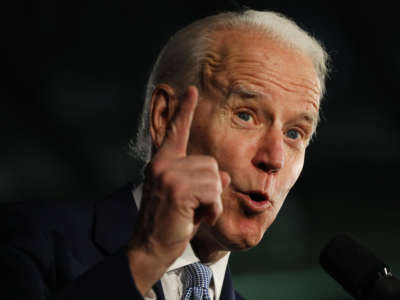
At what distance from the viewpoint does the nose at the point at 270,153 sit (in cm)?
149

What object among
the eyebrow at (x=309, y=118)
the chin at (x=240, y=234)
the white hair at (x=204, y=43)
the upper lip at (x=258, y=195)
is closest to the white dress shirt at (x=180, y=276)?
the chin at (x=240, y=234)

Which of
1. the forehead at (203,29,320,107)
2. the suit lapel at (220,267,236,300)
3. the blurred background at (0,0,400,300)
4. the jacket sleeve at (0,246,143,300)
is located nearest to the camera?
the jacket sleeve at (0,246,143,300)

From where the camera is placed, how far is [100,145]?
97.0 inches

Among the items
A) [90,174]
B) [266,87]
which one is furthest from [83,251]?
[90,174]

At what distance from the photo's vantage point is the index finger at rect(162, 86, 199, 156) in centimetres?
117

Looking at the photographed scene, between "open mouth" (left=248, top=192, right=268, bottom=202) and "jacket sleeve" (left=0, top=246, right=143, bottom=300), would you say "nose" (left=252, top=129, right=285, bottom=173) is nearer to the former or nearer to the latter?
"open mouth" (left=248, top=192, right=268, bottom=202)

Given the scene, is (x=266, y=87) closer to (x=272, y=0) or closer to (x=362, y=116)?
(x=272, y=0)

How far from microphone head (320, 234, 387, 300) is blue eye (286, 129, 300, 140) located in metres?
0.32

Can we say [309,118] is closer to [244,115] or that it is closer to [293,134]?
[293,134]

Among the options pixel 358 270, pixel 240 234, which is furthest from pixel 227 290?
pixel 358 270

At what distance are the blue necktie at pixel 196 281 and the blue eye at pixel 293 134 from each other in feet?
1.35

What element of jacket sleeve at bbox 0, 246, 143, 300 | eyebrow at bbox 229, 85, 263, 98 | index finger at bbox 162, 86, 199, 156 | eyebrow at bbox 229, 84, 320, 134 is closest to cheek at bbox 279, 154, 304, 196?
eyebrow at bbox 229, 84, 320, 134

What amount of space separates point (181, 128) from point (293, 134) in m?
0.55

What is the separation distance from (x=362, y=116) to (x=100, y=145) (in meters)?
1.23
